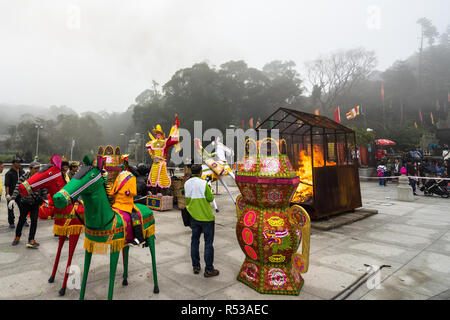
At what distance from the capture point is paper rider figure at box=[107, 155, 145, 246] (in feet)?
11.3

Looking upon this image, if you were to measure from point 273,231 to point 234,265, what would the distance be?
4.88ft

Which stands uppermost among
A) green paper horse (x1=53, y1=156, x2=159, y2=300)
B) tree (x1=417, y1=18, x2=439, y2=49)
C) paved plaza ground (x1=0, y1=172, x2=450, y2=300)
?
tree (x1=417, y1=18, x2=439, y2=49)

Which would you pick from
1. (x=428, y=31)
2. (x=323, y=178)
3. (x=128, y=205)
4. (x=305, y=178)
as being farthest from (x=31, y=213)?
(x=428, y=31)

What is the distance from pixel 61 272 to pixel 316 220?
21.1 feet

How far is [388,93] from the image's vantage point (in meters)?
48.9

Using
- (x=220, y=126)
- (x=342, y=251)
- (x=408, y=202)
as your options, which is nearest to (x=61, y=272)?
(x=342, y=251)

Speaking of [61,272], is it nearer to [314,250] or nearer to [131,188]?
[131,188]

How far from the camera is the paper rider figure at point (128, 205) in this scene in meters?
3.46

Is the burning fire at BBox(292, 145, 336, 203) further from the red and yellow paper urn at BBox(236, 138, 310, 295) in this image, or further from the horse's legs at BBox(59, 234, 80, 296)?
the horse's legs at BBox(59, 234, 80, 296)

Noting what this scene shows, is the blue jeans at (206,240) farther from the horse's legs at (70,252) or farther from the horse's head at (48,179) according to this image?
the horse's head at (48,179)

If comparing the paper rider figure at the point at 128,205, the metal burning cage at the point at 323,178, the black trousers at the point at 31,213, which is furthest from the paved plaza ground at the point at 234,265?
the paper rider figure at the point at 128,205

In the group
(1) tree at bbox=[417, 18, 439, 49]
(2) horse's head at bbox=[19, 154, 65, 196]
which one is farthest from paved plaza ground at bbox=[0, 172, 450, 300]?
(1) tree at bbox=[417, 18, 439, 49]

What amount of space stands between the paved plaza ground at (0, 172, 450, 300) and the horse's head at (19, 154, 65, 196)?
148cm

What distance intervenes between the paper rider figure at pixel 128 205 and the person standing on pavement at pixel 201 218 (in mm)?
935
